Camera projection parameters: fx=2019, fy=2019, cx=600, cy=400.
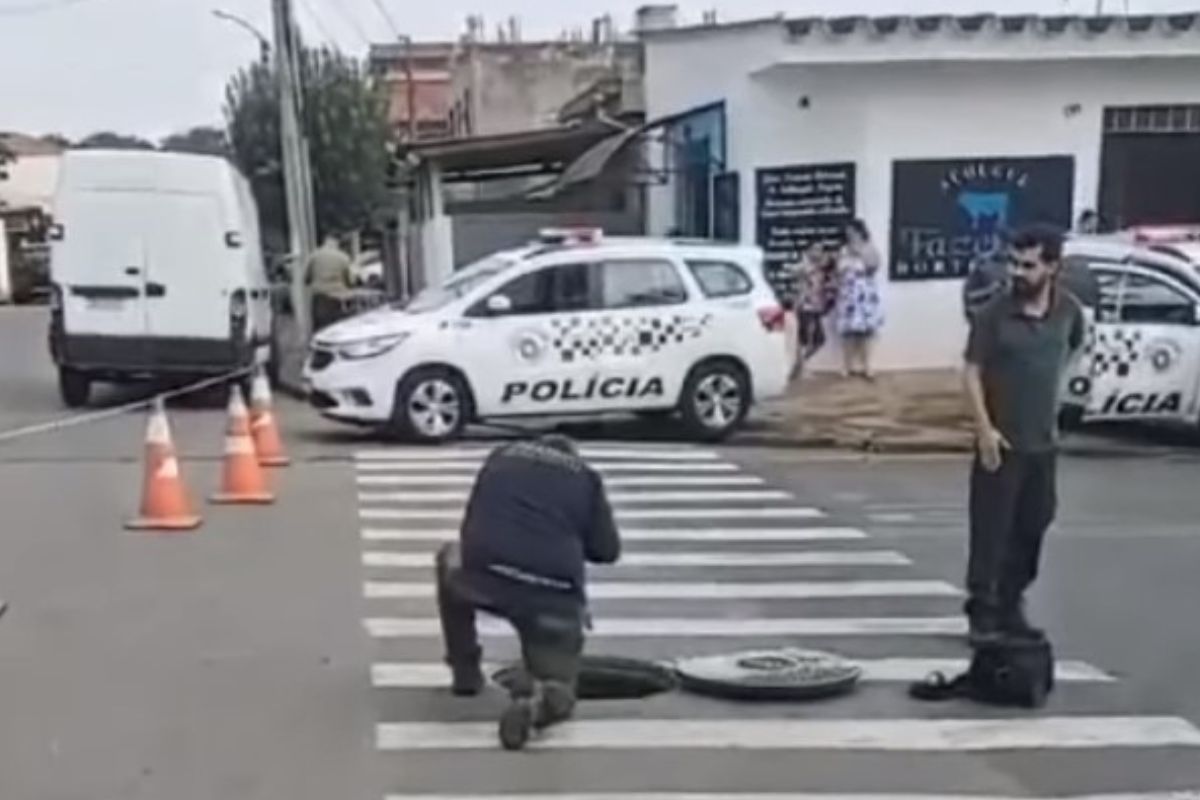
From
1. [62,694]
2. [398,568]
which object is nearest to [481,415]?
[398,568]

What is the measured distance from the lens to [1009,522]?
830cm

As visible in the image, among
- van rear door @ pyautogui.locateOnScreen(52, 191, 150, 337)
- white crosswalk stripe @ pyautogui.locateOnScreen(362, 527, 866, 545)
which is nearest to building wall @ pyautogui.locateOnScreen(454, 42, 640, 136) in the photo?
van rear door @ pyautogui.locateOnScreen(52, 191, 150, 337)

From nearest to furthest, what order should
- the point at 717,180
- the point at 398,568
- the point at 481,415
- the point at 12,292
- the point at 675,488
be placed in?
the point at 398,568 < the point at 675,488 < the point at 481,415 < the point at 717,180 < the point at 12,292

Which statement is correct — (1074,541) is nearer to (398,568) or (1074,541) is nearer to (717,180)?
(398,568)

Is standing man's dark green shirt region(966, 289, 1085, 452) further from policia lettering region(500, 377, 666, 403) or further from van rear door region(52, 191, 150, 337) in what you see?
van rear door region(52, 191, 150, 337)

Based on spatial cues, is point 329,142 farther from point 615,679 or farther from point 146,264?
point 615,679

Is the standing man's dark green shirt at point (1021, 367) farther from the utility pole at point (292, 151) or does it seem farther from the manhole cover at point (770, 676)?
the utility pole at point (292, 151)

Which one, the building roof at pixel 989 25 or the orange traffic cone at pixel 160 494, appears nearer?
the orange traffic cone at pixel 160 494

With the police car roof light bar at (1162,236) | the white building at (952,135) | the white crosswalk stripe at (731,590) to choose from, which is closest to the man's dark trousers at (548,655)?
the white crosswalk stripe at (731,590)

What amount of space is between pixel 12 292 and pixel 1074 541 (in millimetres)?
58502

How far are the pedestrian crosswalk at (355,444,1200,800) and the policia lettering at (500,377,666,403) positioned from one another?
497 centimetres

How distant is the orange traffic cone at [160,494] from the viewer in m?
12.7

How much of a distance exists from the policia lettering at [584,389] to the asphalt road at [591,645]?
223 centimetres

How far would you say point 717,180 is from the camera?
1026 inches
